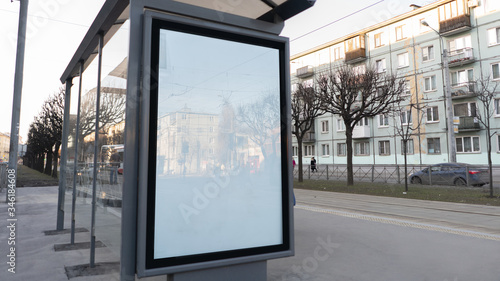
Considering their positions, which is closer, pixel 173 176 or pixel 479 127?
→ pixel 173 176

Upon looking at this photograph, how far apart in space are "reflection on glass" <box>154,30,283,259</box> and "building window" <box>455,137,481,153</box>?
31.5 meters

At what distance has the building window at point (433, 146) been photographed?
31.2 metres

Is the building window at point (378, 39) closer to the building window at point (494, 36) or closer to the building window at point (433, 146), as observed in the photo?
the building window at point (494, 36)

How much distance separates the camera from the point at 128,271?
9.62 feet

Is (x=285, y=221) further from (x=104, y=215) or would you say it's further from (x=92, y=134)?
(x=92, y=134)

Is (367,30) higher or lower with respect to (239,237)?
higher

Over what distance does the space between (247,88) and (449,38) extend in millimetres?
33969

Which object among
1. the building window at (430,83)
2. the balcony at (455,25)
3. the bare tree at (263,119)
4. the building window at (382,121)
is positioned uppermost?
the balcony at (455,25)

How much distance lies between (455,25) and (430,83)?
5.26 meters

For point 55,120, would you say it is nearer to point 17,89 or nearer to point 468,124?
point 17,89

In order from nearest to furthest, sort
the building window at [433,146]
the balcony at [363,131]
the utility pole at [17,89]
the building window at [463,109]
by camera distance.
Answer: the utility pole at [17,89] < the building window at [463,109] < the building window at [433,146] < the balcony at [363,131]

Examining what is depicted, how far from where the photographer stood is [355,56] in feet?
125

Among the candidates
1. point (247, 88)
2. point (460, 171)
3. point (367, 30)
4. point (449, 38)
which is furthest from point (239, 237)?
point (367, 30)

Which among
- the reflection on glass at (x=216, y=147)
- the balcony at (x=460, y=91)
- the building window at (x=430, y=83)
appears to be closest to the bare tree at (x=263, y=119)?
the reflection on glass at (x=216, y=147)
